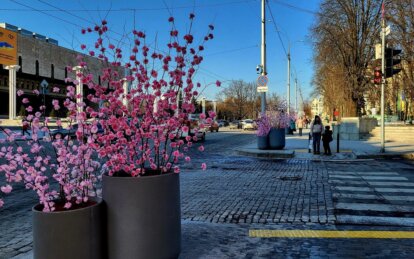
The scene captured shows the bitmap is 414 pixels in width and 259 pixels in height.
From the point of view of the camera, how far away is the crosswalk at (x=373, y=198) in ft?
20.9

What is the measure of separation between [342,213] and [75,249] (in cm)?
461

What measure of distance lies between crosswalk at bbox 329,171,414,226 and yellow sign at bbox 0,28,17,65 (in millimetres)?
35611

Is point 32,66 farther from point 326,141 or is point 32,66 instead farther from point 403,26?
point 326,141

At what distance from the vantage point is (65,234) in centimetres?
357

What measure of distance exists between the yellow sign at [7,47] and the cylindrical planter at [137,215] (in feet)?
128

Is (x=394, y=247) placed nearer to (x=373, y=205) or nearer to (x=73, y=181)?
(x=373, y=205)

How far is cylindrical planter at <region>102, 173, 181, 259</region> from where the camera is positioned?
3861 millimetres

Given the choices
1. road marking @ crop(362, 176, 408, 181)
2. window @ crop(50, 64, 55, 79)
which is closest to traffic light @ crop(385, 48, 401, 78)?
road marking @ crop(362, 176, 408, 181)

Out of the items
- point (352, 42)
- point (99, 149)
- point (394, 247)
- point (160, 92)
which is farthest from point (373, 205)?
point (352, 42)

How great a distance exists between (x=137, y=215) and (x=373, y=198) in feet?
19.0

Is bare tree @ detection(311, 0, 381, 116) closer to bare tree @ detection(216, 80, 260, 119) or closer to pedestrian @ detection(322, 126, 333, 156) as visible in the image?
pedestrian @ detection(322, 126, 333, 156)

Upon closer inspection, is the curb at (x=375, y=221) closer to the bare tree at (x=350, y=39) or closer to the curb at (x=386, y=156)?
the curb at (x=386, y=156)

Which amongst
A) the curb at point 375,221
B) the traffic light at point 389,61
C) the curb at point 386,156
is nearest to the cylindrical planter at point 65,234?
the curb at point 375,221

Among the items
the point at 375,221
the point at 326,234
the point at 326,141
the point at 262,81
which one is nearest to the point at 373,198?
the point at 375,221
